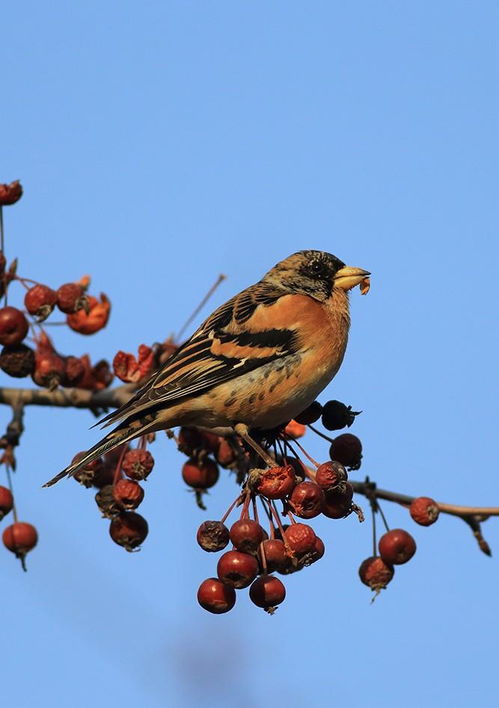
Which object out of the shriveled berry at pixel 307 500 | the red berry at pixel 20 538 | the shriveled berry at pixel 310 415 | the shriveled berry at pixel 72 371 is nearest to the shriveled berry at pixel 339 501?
the shriveled berry at pixel 307 500

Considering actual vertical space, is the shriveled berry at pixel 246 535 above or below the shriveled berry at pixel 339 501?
below

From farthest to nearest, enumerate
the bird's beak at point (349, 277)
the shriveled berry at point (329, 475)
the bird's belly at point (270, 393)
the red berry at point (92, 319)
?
the red berry at point (92, 319) → the bird's beak at point (349, 277) → the bird's belly at point (270, 393) → the shriveled berry at point (329, 475)

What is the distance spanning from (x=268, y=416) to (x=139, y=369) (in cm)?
111

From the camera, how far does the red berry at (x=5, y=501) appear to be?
5434 mm

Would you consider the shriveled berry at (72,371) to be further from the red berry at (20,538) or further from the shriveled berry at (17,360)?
the red berry at (20,538)

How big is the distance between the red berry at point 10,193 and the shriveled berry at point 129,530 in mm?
1953

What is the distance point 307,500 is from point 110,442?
1052mm

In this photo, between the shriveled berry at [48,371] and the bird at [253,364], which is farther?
the shriveled berry at [48,371]

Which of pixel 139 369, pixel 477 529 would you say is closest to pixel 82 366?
pixel 139 369

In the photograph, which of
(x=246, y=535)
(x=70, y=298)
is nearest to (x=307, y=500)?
(x=246, y=535)

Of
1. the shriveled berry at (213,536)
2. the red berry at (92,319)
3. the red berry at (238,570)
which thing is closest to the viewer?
the red berry at (238,570)

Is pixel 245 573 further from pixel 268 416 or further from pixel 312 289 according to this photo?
pixel 312 289

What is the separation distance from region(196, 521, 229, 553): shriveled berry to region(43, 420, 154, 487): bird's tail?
0.73 m

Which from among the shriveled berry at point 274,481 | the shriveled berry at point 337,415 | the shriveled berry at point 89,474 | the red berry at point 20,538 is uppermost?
the shriveled berry at point 337,415
